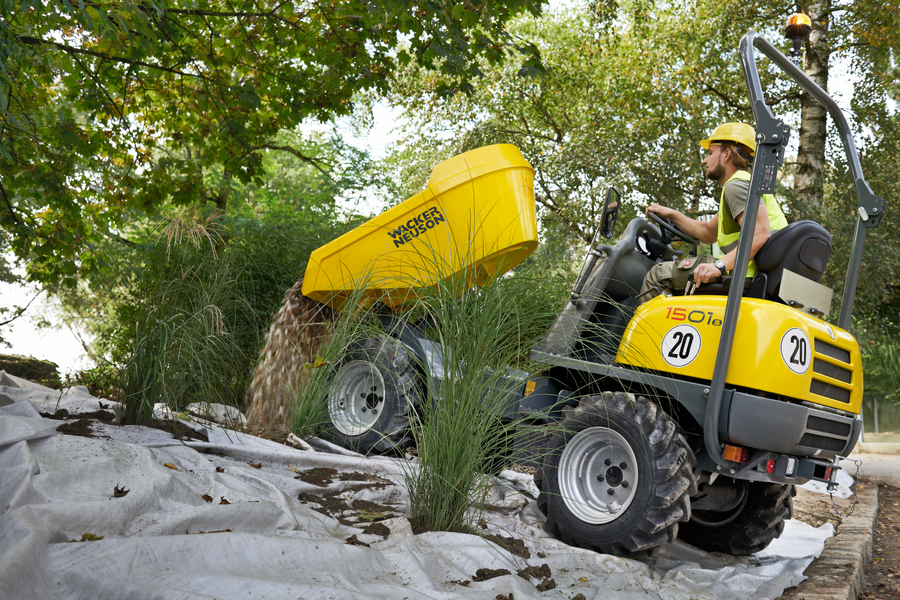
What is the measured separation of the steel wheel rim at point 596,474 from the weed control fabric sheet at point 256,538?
251 millimetres

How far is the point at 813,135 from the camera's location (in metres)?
8.27

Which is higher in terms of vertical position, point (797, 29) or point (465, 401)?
point (797, 29)

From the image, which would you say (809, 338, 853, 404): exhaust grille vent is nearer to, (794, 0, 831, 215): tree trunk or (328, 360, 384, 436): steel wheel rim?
(328, 360, 384, 436): steel wheel rim

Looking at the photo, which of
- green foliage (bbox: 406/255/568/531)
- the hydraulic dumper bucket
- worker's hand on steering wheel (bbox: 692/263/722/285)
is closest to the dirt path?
worker's hand on steering wheel (bbox: 692/263/722/285)

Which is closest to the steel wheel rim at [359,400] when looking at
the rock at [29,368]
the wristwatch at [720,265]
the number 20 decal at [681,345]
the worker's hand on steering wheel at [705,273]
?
the number 20 decal at [681,345]

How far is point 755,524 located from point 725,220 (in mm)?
1708

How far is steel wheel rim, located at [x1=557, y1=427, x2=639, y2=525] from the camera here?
324 cm

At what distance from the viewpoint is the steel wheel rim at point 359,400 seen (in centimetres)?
458

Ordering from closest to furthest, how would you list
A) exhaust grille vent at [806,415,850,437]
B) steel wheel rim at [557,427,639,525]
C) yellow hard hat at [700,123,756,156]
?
exhaust grille vent at [806,415,850,437] → steel wheel rim at [557,427,639,525] → yellow hard hat at [700,123,756,156]

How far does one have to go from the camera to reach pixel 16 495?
2141 millimetres

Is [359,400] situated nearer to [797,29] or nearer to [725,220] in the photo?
[725,220]

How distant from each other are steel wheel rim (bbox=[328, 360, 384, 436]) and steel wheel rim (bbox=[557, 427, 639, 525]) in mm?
1608

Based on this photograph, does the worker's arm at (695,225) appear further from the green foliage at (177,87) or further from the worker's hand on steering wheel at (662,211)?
the green foliage at (177,87)

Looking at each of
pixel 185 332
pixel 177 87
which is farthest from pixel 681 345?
pixel 177 87
